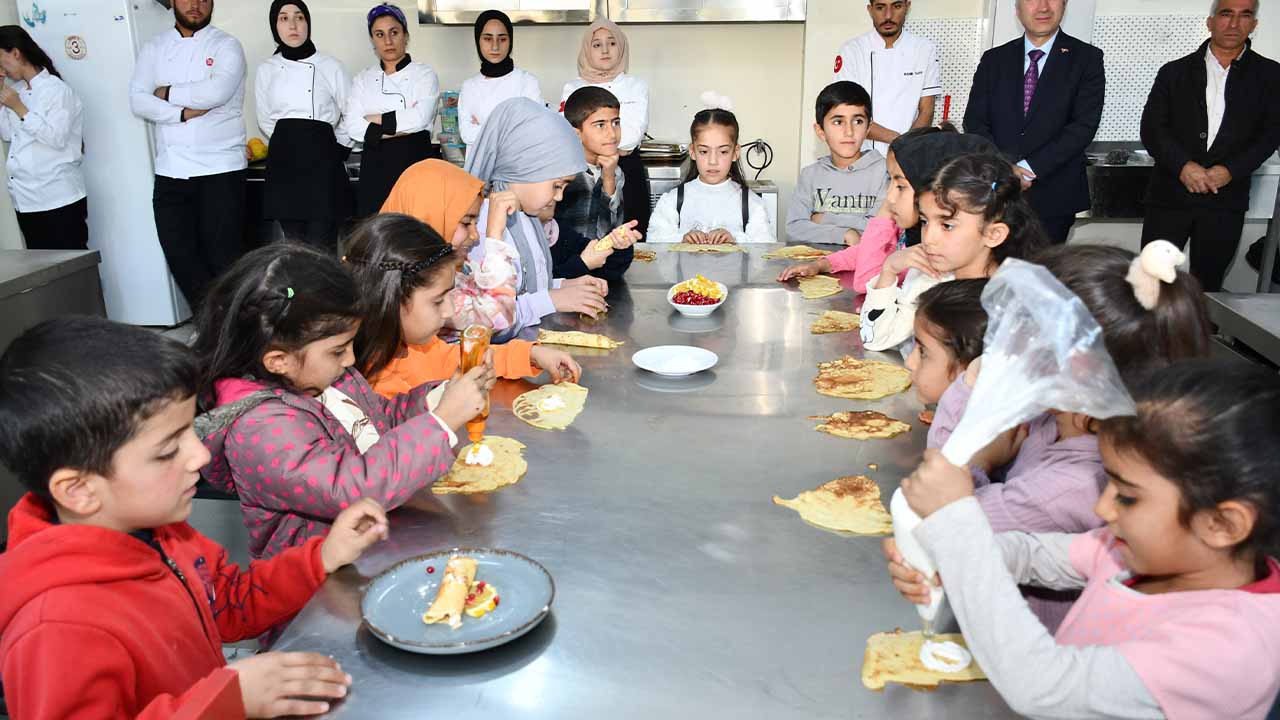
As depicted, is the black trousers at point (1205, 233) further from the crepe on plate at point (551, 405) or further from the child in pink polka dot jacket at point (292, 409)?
the child in pink polka dot jacket at point (292, 409)

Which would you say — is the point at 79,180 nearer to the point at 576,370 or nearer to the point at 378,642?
the point at 576,370

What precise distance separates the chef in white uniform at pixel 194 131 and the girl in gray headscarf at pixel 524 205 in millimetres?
2833

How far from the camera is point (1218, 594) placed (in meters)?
1.03

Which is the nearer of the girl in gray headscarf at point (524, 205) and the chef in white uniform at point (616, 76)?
the girl in gray headscarf at point (524, 205)

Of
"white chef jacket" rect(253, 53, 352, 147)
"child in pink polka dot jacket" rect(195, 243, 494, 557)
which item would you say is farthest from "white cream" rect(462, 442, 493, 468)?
"white chef jacket" rect(253, 53, 352, 147)

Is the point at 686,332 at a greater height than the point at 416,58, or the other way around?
the point at 416,58

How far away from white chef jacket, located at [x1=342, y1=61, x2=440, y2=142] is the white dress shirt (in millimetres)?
2023

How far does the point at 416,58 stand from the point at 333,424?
511cm

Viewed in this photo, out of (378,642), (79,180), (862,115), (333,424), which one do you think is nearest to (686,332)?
(333,424)

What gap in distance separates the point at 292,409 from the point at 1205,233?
4.61m

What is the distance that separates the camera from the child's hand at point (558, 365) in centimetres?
216

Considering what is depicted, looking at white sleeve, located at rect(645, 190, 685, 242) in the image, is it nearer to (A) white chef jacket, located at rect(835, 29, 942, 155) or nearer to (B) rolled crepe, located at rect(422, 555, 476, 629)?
(A) white chef jacket, located at rect(835, 29, 942, 155)

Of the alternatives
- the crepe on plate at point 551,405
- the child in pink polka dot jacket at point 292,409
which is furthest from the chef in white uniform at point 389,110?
the child in pink polka dot jacket at point 292,409

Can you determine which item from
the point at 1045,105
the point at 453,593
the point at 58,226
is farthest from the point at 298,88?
the point at 453,593
